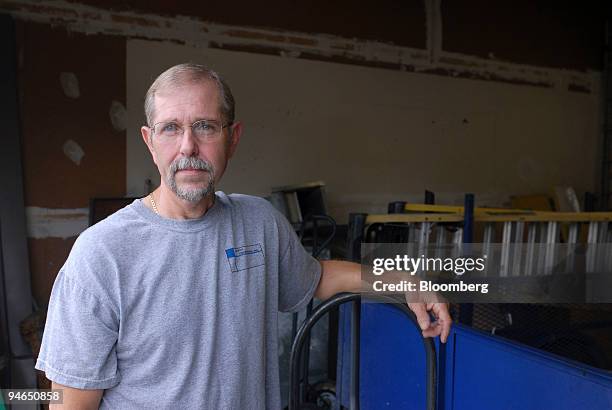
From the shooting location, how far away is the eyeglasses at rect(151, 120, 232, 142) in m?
1.08

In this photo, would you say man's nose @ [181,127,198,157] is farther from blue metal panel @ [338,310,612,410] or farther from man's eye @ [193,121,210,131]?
blue metal panel @ [338,310,612,410]

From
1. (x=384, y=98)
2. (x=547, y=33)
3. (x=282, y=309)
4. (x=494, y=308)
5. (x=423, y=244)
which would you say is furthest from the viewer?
(x=547, y=33)

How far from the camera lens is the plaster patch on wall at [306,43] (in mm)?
3215

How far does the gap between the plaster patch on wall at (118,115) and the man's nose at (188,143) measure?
8.39ft

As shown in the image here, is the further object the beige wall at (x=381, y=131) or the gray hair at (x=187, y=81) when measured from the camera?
the beige wall at (x=381, y=131)

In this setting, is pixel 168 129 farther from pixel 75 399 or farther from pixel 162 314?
pixel 75 399

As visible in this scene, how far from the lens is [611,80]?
5508mm

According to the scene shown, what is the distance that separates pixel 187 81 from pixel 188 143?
14cm

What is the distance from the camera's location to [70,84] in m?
3.24

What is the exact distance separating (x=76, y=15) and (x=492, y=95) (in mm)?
3733

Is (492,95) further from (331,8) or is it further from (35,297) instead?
(35,297)

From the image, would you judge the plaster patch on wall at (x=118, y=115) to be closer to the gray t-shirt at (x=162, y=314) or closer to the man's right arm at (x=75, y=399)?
the gray t-shirt at (x=162, y=314)

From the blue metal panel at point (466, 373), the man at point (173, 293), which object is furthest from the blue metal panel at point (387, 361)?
the man at point (173, 293)

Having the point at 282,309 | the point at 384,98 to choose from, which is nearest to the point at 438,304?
the point at 282,309
